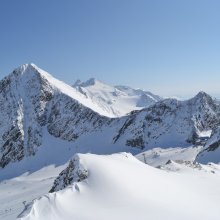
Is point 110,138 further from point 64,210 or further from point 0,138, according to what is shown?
point 64,210

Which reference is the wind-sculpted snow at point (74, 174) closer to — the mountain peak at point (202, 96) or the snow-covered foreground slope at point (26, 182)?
the snow-covered foreground slope at point (26, 182)

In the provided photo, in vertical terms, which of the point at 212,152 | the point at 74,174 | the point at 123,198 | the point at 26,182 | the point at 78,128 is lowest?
the point at 123,198

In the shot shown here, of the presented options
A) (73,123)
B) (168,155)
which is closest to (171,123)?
(168,155)

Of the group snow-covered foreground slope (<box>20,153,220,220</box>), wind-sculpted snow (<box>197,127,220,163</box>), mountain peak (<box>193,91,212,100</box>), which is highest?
mountain peak (<box>193,91,212,100</box>)

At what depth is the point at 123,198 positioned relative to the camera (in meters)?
23.8

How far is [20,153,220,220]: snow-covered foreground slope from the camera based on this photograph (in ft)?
71.2

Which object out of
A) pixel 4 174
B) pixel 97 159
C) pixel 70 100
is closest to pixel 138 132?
pixel 70 100

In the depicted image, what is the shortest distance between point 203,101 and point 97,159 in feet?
235

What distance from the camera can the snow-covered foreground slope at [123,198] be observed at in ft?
71.2

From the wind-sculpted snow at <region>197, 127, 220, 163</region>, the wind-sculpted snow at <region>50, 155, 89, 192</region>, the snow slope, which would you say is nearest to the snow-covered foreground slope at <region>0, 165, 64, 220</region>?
the snow slope

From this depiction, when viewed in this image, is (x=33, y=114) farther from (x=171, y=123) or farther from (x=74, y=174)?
(x=74, y=174)

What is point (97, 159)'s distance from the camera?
102 ft

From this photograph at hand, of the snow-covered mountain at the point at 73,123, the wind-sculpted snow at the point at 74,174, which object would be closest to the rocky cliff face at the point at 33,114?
the snow-covered mountain at the point at 73,123

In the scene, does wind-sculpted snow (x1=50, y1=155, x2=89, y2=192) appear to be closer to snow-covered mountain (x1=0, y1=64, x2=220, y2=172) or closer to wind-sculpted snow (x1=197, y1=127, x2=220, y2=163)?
wind-sculpted snow (x1=197, y1=127, x2=220, y2=163)
